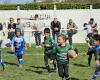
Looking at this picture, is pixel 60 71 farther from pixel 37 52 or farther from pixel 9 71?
pixel 37 52

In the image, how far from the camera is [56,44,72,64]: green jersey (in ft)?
45.3

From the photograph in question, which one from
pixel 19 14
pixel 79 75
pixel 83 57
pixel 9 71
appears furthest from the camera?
pixel 19 14

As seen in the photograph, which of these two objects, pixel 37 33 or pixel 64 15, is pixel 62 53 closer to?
pixel 37 33

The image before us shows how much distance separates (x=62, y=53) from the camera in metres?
13.9

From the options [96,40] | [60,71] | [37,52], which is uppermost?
[96,40]

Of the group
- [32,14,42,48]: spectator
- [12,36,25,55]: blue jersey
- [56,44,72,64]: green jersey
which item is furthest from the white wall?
[56,44,72,64]: green jersey

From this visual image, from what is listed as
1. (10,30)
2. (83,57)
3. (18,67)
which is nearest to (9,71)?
(18,67)

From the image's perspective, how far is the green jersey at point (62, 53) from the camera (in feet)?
45.3

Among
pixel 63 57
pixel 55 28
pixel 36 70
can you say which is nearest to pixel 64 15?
pixel 55 28

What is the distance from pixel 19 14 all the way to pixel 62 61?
1713cm

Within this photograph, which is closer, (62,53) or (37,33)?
(62,53)


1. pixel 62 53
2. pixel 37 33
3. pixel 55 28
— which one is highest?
pixel 62 53

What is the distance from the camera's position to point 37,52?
24828 mm

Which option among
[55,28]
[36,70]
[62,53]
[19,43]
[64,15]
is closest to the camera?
[62,53]
